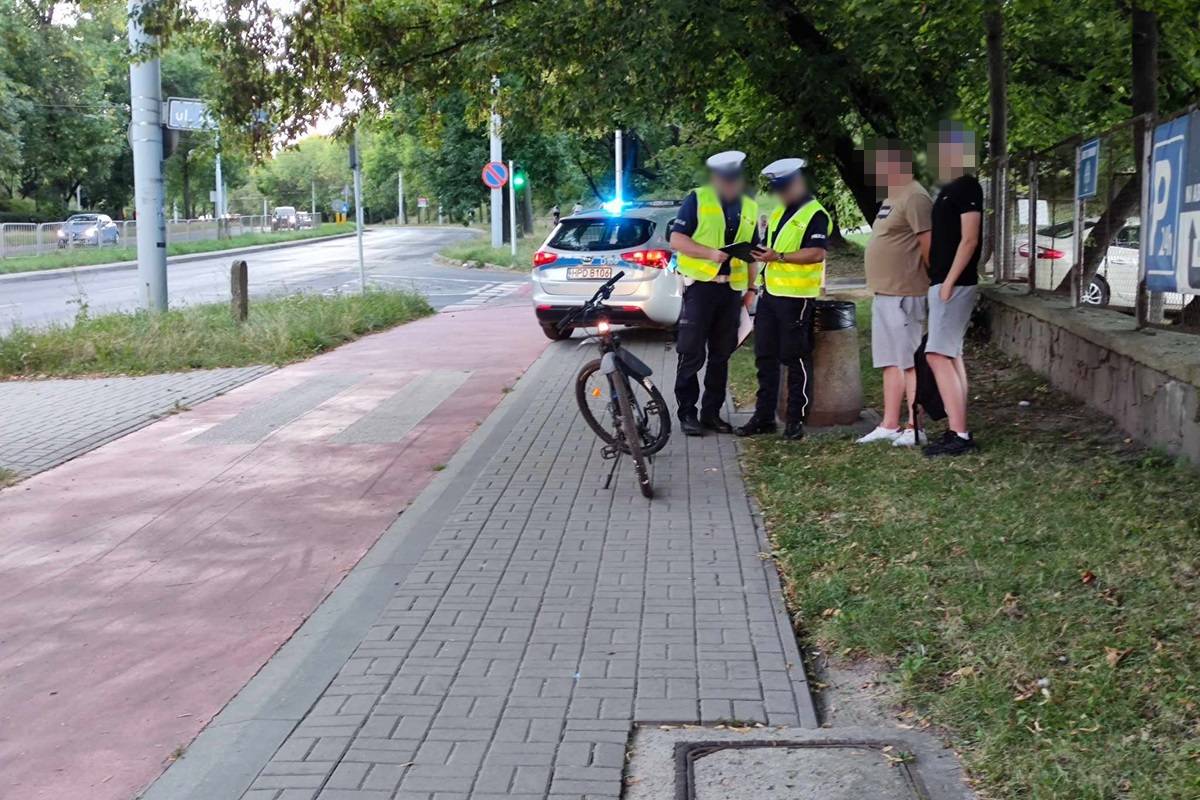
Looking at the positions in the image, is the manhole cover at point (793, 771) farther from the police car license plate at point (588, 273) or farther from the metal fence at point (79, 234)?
the metal fence at point (79, 234)

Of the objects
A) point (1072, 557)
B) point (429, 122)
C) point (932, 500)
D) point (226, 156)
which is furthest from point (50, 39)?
point (1072, 557)

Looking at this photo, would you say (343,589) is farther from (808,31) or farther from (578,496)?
(808,31)

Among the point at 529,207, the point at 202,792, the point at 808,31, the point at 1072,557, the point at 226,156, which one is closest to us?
the point at 202,792

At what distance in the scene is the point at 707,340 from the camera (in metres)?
8.51

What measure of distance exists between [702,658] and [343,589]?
6.09ft

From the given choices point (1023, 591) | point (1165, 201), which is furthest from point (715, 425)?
point (1023, 591)

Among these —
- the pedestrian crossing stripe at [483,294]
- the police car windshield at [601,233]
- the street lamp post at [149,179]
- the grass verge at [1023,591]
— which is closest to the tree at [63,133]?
the pedestrian crossing stripe at [483,294]

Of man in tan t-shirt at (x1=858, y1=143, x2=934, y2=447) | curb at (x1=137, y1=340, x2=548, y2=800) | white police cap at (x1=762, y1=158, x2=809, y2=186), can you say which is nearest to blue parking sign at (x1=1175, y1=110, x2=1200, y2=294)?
man in tan t-shirt at (x1=858, y1=143, x2=934, y2=447)

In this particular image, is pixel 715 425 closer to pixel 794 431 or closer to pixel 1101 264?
pixel 794 431

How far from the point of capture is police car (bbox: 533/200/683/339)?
1375 cm

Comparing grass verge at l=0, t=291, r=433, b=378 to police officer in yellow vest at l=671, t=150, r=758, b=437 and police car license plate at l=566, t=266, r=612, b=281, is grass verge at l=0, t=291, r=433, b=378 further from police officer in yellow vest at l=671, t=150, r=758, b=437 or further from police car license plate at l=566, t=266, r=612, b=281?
police officer in yellow vest at l=671, t=150, r=758, b=437

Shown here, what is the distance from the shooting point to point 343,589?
5.46 meters

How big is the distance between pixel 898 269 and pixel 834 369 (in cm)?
116

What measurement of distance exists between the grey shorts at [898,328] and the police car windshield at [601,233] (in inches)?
258
